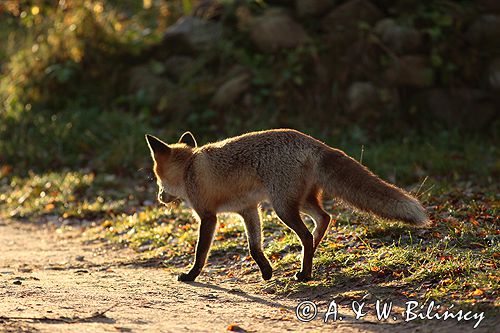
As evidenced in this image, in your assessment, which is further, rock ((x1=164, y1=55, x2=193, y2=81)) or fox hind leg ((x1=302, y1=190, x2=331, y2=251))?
rock ((x1=164, y1=55, x2=193, y2=81))

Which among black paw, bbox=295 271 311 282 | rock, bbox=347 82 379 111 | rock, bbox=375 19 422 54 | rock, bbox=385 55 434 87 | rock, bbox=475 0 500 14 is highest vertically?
black paw, bbox=295 271 311 282

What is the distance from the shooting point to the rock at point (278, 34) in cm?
1427

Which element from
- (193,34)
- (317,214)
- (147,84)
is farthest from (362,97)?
(317,214)

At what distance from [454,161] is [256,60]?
462cm

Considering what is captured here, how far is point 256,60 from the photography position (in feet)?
47.1

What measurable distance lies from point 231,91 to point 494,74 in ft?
16.1

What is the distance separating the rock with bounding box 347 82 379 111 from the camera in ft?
44.5

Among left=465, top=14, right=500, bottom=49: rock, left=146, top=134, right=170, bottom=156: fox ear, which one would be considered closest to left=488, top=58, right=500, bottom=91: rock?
left=465, top=14, right=500, bottom=49: rock

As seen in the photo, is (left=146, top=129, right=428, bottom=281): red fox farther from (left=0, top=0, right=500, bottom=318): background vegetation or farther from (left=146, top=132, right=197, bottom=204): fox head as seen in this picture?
(left=0, top=0, right=500, bottom=318): background vegetation

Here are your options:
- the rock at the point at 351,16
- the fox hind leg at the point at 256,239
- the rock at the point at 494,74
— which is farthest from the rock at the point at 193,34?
the fox hind leg at the point at 256,239

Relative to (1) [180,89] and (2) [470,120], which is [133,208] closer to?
(1) [180,89]

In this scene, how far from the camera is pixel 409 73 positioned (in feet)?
44.9

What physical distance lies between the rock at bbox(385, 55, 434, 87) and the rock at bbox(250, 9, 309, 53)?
1800mm

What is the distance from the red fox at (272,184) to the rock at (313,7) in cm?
767
